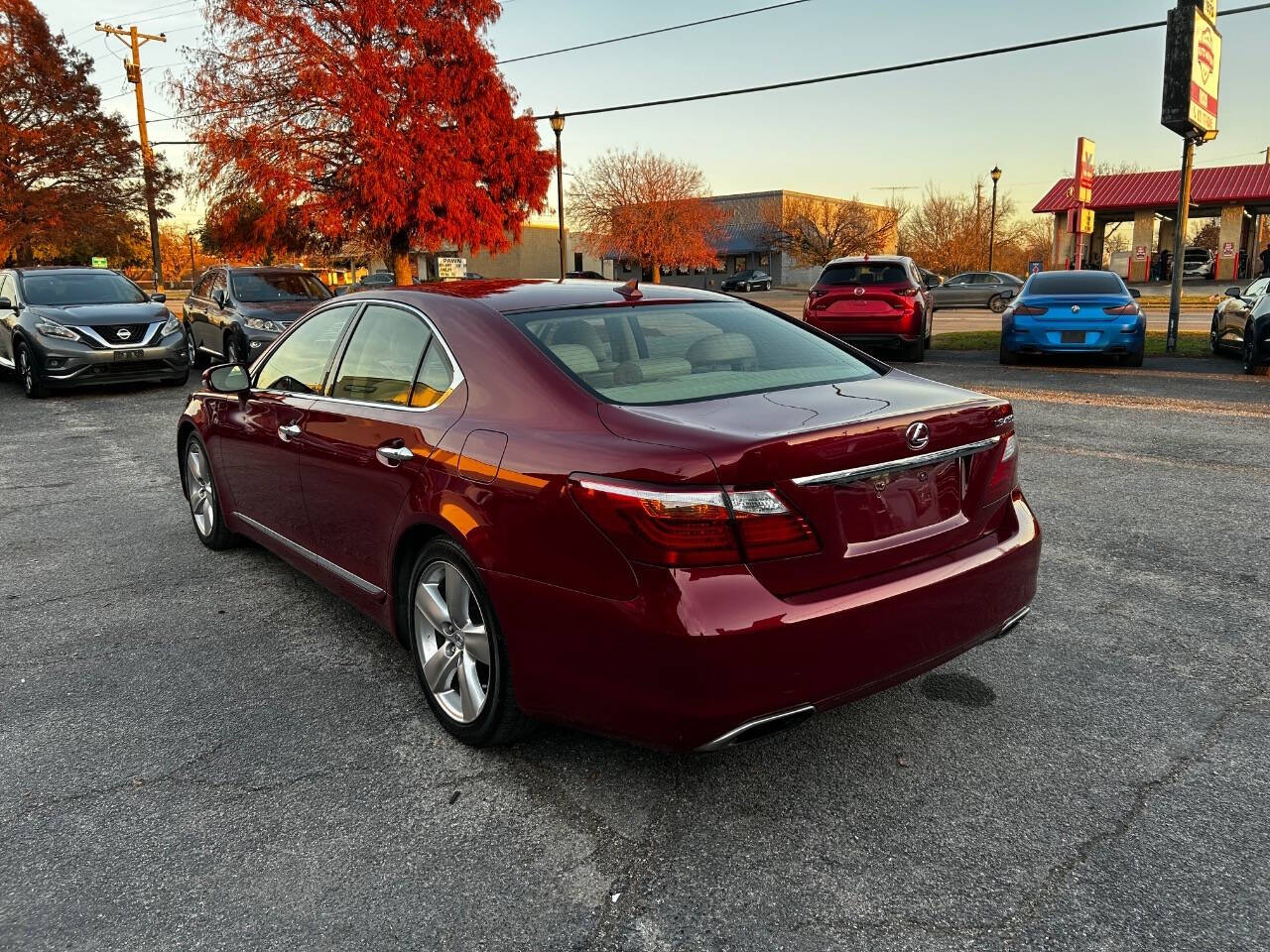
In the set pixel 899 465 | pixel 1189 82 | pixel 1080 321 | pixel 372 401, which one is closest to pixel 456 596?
pixel 372 401

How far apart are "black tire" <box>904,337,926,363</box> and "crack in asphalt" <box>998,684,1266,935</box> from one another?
37.6 feet

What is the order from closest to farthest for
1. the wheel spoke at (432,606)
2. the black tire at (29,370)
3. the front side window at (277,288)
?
the wheel spoke at (432,606)
the black tire at (29,370)
the front side window at (277,288)

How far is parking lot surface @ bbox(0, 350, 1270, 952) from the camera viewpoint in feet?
7.72

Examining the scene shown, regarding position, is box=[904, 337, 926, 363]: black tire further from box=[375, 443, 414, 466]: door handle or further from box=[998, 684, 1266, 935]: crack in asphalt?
box=[375, 443, 414, 466]: door handle

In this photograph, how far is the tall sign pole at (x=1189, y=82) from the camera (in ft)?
47.5

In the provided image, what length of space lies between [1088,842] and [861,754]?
0.72m

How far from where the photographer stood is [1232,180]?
4503 cm

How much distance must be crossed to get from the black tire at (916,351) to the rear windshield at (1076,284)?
170cm

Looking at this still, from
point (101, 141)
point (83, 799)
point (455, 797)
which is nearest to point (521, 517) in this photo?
point (455, 797)

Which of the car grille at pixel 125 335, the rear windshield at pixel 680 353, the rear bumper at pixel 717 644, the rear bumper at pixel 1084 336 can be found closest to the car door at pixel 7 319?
the car grille at pixel 125 335

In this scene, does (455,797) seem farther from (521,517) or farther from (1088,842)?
(1088,842)

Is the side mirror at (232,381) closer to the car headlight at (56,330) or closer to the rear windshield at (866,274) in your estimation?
the car headlight at (56,330)

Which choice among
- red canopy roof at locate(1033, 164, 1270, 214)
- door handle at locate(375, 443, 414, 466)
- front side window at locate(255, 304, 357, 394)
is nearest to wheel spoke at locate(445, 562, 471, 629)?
door handle at locate(375, 443, 414, 466)

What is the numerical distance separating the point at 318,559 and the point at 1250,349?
42.2 feet
